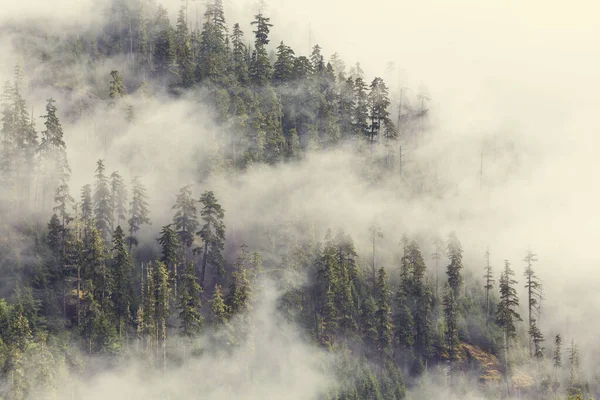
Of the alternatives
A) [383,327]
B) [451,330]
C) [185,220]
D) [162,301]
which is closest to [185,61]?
[185,220]

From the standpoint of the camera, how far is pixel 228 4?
186 meters

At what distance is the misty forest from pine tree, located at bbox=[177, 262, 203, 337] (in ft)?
1.42

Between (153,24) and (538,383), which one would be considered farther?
(153,24)

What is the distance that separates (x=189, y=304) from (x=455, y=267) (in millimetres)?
49876

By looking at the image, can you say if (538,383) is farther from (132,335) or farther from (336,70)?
(336,70)

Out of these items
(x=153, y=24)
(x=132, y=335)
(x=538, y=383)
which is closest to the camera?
(x=132, y=335)

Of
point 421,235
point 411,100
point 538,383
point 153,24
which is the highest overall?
point 153,24

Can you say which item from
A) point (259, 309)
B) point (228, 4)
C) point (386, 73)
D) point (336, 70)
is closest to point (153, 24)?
point (228, 4)

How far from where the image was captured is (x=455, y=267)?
12462 cm

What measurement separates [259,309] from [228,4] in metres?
105

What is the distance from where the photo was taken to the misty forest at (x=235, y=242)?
326ft

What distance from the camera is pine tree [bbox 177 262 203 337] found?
98500mm

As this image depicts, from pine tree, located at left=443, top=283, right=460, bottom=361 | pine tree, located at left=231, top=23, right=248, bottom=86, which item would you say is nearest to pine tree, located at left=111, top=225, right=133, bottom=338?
pine tree, located at left=443, top=283, right=460, bottom=361

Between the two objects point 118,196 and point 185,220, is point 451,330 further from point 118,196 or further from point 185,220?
point 118,196
